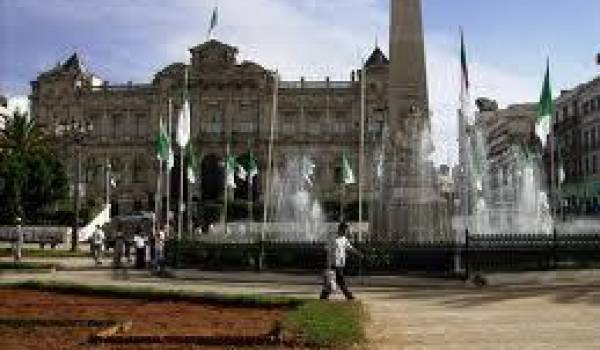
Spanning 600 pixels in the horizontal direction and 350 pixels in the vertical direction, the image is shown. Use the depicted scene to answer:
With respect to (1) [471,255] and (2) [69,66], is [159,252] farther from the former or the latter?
(2) [69,66]

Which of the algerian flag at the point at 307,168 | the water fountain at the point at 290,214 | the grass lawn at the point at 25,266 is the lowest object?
the grass lawn at the point at 25,266

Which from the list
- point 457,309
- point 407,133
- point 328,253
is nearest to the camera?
point 457,309

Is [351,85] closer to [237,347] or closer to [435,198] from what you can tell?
[435,198]

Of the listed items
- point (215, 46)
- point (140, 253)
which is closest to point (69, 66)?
point (215, 46)

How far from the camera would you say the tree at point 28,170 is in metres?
62.1

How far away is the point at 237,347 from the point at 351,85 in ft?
296

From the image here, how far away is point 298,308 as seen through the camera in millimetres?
16125

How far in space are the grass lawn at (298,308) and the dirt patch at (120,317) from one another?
1.00 feet

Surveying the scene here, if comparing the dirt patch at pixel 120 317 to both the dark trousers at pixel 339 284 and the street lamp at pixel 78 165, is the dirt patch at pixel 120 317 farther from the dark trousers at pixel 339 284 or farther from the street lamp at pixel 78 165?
the street lamp at pixel 78 165

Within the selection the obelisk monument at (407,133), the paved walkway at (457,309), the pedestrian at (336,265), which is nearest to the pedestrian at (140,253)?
the paved walkway at (457,309)

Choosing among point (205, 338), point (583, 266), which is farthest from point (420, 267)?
point (205, 338)

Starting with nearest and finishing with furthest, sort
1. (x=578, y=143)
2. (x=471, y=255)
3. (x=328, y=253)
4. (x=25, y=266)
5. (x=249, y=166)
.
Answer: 1. (x=328, y=253)
2. (x=471, y=255)
3. (x=25, y=266)
4. (x=249, y=166)
5. (x=578, y=143)

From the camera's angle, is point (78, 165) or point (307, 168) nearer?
point (78, 165)

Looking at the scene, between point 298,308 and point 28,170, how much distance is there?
1995 inches
